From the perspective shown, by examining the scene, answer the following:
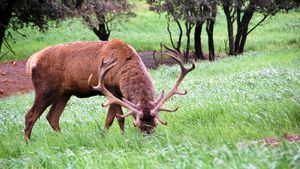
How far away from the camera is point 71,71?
9305 mm

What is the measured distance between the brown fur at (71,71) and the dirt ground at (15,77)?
47.1 feet

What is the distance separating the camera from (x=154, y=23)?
44.8 meters

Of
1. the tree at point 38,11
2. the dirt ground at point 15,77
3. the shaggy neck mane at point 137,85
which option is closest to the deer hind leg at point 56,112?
the shaggy neck mane at point 137,85

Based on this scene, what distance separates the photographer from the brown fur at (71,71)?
880 centimetres

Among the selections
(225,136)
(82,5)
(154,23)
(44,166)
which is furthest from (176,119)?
(154,23)

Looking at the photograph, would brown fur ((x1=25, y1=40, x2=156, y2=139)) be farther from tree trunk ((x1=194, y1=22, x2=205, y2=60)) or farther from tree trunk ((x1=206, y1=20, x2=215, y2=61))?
tree trunk ((x1=194, y1=22, x2=205, y2=60))

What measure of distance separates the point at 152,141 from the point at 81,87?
312cm

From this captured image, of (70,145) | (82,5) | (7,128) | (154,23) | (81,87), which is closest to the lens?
(70,145)

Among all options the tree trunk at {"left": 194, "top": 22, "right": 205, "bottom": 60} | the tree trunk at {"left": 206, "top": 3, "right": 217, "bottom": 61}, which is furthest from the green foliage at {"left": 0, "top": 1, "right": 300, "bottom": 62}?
the tree trunk at {"left": 206, "top": 3, "right": 217, "bottom": 61}

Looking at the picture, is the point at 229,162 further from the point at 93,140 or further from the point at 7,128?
the point at 7,128

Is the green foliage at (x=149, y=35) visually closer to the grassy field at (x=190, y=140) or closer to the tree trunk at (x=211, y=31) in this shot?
the tree trunk at (x=211, y=31)

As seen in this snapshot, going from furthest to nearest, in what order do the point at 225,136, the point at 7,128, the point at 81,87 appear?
1. the point at 7,128
2. the point at 81,87
3. the point at 225,136

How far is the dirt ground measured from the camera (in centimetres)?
2459

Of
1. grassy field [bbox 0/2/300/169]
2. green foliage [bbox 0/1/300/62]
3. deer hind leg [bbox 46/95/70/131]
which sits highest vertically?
grassy field [bbox 0/2/300/169]
